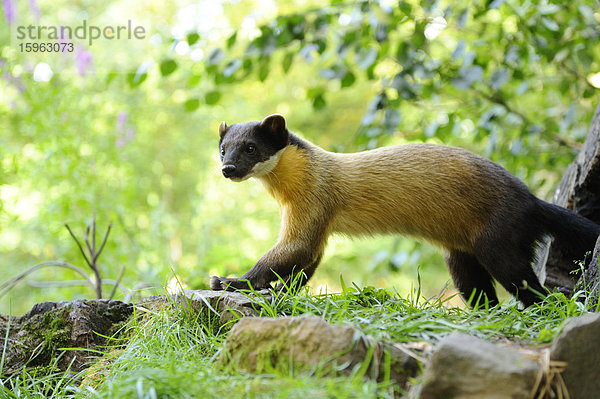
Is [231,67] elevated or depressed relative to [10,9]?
depressed

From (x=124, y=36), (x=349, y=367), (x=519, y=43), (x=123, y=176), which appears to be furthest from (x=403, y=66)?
(x=124, y=36)

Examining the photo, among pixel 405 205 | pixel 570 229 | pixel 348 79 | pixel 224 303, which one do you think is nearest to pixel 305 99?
pixel 348 79

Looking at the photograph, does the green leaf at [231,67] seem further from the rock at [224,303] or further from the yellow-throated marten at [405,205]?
the rock at [224,303]

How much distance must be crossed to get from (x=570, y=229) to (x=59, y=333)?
434 centimetres

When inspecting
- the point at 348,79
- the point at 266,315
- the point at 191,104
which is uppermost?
the point at 348,79

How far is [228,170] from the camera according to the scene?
5.03 metres

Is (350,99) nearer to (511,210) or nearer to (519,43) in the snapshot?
(519,43)

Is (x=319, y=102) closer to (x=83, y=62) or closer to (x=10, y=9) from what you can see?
(x=83, y=62)

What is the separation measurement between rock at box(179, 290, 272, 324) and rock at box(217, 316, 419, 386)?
63cm

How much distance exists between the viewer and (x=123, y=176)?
10.6 m

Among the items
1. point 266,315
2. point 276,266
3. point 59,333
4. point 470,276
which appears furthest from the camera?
point 470,276

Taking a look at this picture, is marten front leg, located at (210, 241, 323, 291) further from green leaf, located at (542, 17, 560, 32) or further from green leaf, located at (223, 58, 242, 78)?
green leaf, located at (542, 17, 560, 32)

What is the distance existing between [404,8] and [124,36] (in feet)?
41.0

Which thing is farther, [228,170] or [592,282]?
[228,170]
